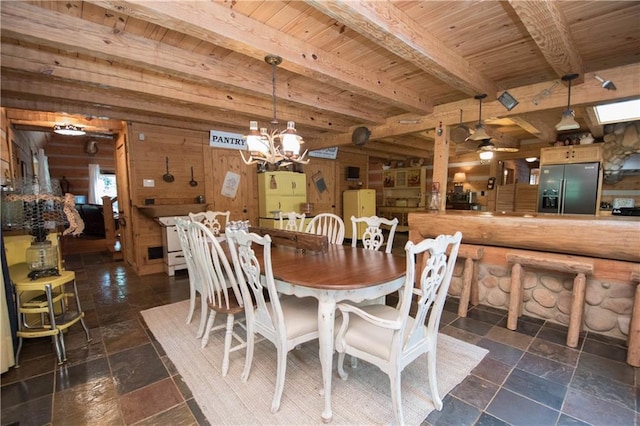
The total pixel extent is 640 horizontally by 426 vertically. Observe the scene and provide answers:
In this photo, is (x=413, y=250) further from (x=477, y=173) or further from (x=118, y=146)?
(x=477, y=173)

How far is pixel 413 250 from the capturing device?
4.17 ft

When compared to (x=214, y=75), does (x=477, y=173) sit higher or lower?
lower

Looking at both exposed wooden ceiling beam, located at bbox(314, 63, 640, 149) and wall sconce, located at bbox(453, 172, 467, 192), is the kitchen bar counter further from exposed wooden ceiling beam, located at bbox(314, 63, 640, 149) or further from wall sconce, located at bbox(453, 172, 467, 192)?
wall sconce, located at bbox(453, 172, 467, 192)

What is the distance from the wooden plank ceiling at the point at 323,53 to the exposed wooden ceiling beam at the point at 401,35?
10 millimetres

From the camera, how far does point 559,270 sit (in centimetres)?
238

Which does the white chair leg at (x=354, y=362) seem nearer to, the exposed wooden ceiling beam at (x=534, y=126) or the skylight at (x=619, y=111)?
the exposed wooden ceiling beam at (x=534, y=126)

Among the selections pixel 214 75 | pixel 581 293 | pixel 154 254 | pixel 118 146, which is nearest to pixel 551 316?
pixel 581 293

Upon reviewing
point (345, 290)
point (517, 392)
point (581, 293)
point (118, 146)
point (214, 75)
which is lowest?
point (517, 392)

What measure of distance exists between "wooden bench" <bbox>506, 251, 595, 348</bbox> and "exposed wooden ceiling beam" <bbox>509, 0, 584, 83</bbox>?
5.37 feet

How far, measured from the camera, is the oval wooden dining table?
5.12 ft

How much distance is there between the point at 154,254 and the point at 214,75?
3.26 m

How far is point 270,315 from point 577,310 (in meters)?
2.50

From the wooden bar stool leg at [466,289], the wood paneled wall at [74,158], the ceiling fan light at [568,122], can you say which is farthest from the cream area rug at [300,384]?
the wood paneled wall at [74,158]

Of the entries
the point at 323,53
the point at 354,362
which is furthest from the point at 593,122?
the point at 354,362
